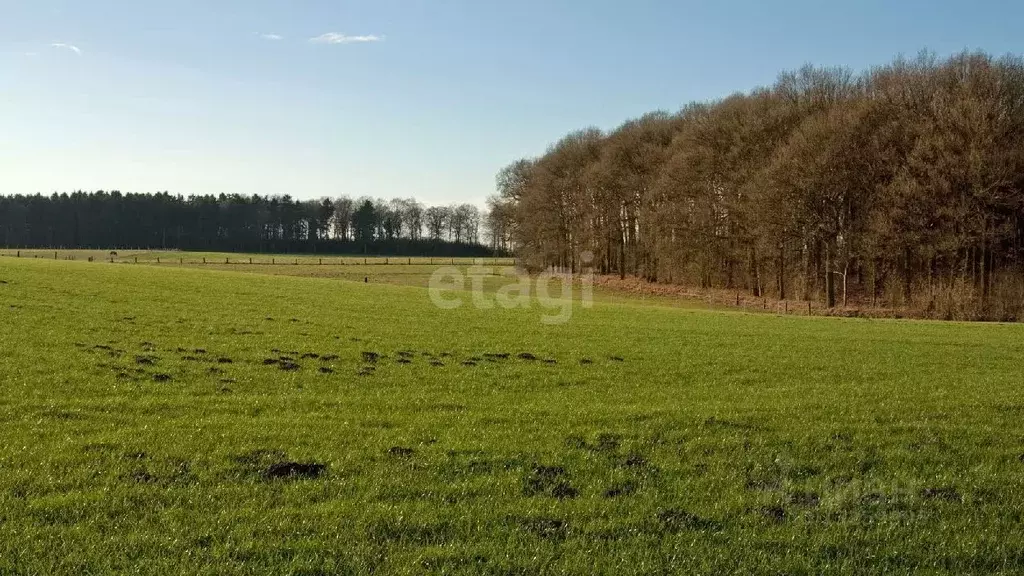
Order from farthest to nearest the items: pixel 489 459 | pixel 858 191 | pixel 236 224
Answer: pixel 236 224
pixel 858 191
pixel 489 459

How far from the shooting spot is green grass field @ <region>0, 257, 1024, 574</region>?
23.0ft

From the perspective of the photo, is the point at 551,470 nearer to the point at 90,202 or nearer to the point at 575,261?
the point at 575,261

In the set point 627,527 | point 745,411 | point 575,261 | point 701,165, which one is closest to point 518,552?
point 627,527

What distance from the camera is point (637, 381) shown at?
57.0 ft

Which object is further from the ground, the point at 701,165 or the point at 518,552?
the point at 701,165

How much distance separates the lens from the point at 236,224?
178 metres

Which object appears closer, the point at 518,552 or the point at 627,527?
the point at 518,552

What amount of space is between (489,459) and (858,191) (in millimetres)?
51621

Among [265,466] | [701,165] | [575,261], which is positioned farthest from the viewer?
[575,261]

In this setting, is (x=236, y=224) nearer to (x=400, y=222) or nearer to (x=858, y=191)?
(x=400, y=222)

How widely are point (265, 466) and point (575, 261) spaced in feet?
275

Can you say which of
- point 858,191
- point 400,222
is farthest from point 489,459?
point 400,222

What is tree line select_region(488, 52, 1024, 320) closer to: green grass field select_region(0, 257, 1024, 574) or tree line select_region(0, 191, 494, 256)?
green grass field select_region(0, 257, 1024, 574)

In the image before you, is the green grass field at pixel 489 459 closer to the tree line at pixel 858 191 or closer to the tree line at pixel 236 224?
the tree line at pixel 858 191
